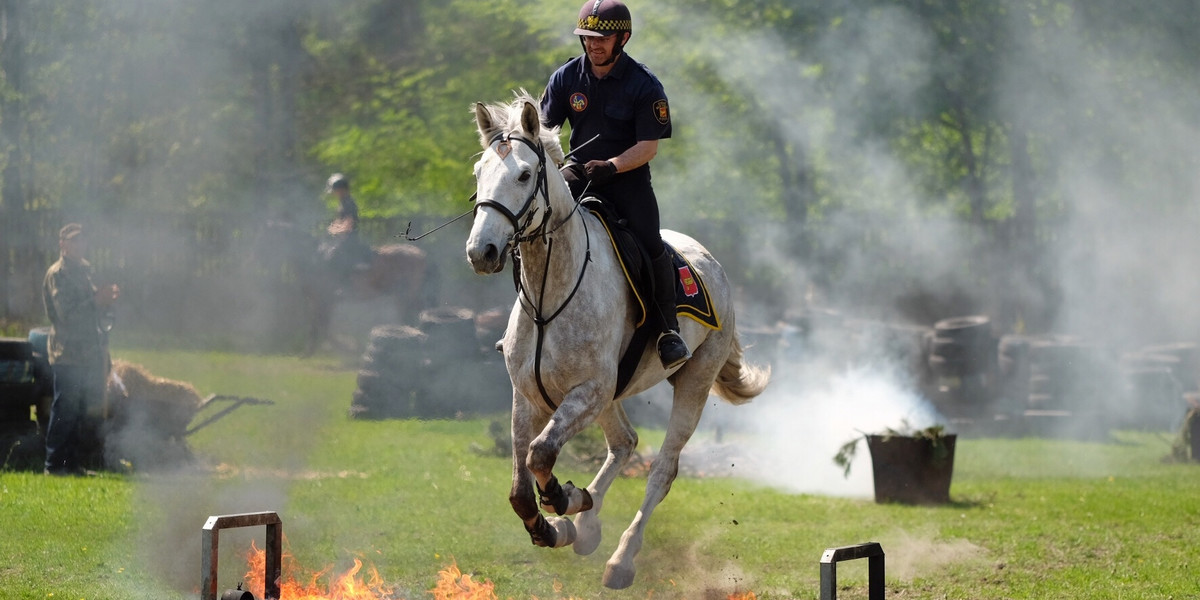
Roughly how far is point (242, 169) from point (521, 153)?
12312 millimetres

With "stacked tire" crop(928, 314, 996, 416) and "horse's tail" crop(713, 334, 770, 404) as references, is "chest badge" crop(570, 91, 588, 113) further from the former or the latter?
"stacked tire" crop(928, 314, 996, 416)

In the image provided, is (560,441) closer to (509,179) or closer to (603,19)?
(509,179)

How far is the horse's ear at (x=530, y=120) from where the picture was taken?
5.27m

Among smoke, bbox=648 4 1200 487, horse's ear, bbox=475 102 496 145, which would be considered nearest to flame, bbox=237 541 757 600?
horse's ear, bbox=475 102 496 145

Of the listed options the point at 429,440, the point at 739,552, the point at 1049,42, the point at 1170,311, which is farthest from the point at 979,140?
the point at 739,552

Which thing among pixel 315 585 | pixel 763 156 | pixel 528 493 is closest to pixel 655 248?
pixel 528 493

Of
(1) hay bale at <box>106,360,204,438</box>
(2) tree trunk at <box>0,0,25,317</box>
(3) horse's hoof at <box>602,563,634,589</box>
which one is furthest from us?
(2) tree trunk at <box>0,0,25,317</box>

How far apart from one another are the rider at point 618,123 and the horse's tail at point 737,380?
127 centimetres

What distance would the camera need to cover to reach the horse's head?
15.9 feet

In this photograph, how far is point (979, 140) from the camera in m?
20.7

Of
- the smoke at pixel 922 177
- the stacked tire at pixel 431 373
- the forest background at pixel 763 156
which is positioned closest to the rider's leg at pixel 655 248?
the stacked tire at pixel 431 373

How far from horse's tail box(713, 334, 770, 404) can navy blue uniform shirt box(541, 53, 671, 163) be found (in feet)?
5.78

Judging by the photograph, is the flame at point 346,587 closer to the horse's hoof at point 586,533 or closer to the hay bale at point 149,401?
the horse's hoof at point 586,533

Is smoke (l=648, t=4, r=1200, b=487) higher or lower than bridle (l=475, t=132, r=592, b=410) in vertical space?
higher
